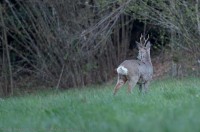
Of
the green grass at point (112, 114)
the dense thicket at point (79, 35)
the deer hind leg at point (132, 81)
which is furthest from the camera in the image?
the dense thicket at point (79, 35)

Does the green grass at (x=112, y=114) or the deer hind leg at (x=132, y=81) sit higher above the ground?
the green grass at (x=112, y=114)

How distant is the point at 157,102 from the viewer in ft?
39.6

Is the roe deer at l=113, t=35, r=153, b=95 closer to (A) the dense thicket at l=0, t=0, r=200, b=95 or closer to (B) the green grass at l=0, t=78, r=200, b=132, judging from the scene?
(B) the green grass at l=0, t=78, r=200, b=132

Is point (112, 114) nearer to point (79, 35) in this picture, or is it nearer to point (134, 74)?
point (134, 74)

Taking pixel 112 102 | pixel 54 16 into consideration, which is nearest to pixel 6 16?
pixel 54 16

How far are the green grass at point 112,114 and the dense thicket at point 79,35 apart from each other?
8093 mm

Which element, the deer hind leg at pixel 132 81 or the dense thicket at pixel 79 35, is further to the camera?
the dense thicket at pixel 79 35

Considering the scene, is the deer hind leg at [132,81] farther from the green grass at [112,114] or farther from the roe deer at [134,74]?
the green grass at [112,114]

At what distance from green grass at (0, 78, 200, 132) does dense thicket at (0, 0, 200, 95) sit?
8.09 metres

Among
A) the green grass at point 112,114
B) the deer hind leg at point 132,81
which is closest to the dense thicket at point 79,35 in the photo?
the deer hind leg at point 132,81

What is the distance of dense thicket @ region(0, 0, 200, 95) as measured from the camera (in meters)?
22.1

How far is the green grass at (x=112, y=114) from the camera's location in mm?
8281

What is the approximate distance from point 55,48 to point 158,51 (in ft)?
19.5

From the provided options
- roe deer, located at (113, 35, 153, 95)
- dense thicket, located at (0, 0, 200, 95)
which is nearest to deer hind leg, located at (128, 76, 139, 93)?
roe deer, located at (113, 35, 153, 95)
